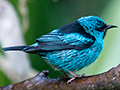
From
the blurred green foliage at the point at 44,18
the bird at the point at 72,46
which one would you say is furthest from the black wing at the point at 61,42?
the blurred green foliage at the point at 44,18

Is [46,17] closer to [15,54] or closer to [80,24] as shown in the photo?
[15,54]

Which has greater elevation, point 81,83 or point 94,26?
point 94,26

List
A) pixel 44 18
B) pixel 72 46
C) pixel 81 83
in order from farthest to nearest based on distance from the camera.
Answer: pixel 44 18, pixel 72 46, pixel 81 83

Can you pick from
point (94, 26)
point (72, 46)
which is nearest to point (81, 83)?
point (72, 46)

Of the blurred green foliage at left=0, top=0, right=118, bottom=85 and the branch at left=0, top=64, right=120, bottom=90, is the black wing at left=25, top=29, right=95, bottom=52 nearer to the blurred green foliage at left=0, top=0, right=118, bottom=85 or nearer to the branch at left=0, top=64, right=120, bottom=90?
the branch at left=0, top=64, right=120, bottom=90

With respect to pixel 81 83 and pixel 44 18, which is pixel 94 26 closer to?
pixel 81 83

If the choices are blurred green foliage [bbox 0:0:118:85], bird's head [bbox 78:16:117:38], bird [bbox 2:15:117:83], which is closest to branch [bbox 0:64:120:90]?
bird [bbox 2:15:117:83]

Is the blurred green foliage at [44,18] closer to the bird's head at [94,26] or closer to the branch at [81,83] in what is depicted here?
the bird's head at [94,26]
